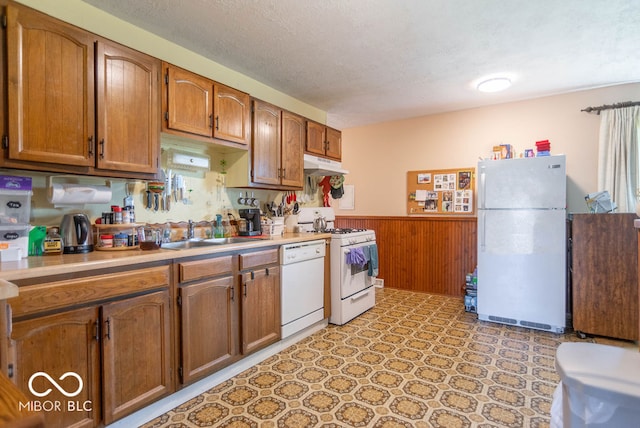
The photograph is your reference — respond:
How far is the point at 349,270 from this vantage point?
3281 mm

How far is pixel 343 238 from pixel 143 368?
1.96 metres

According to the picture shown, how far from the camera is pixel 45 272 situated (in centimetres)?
139

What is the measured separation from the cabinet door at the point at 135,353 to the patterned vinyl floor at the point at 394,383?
214 millimetres

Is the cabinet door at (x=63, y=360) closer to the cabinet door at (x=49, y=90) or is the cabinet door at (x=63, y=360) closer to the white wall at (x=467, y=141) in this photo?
the cabinet door at (x=49, y=90)

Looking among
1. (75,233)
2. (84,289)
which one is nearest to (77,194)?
(75,233)

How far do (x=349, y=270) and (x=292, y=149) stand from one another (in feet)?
4.52

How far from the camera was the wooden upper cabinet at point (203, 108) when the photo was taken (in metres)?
2.24

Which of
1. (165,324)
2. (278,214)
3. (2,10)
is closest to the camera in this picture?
(2,10)

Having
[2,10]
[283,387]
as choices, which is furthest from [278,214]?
[2,10]

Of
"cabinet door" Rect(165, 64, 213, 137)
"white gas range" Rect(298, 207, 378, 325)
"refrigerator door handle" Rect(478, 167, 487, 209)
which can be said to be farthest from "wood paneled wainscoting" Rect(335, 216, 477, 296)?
"cabinet door" Rect(165, 64, 213, 137)

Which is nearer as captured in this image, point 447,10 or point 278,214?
point 447,10

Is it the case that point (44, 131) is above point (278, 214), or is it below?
above

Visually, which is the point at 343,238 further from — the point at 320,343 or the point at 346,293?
the point at 320,343

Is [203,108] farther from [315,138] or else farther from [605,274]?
[605,274]
